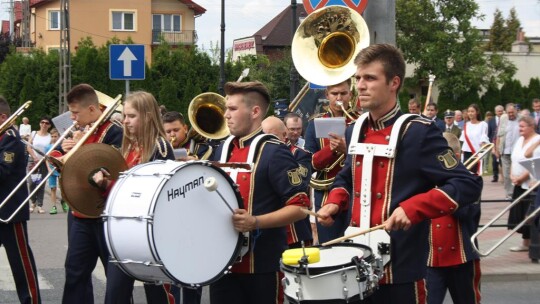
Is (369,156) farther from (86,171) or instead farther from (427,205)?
(86,171)

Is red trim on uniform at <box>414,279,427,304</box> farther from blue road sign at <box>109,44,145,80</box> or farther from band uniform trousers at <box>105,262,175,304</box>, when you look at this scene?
blue road sign at <box>109,44,145,80</box>

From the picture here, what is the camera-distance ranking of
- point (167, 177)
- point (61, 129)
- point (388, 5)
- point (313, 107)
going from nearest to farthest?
point (167, 177), point (61, 129), point (388, 5), point (313, 107)

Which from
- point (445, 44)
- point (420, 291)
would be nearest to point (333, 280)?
point (420, 291)

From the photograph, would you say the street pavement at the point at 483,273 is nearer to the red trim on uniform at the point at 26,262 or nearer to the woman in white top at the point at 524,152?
the woman in white top at the point at 524,152

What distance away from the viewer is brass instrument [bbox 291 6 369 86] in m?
8.38

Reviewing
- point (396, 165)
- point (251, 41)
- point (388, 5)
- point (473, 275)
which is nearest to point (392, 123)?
point (396, 165)

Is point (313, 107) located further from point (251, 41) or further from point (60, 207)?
point (251, 41)

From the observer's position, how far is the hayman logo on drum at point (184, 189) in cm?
514

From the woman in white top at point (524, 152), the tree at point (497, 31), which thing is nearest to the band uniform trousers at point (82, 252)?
the woman in white top at point (524, 152)

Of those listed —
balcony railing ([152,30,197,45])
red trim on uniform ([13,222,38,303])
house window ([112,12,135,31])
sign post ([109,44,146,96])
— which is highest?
house window ([112,12,135,31])

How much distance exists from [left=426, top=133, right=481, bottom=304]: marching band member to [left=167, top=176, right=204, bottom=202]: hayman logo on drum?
7.31 ft

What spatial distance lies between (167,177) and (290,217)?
2.40ft

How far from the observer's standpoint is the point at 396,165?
4.79 m

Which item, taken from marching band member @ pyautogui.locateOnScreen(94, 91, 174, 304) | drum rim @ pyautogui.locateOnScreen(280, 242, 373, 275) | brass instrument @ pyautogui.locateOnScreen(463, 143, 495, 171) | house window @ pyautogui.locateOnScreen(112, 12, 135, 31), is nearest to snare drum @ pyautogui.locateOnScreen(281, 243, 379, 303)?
drum rim @ pyautogui.locateOnScreen(280, 242, 373, 275)
